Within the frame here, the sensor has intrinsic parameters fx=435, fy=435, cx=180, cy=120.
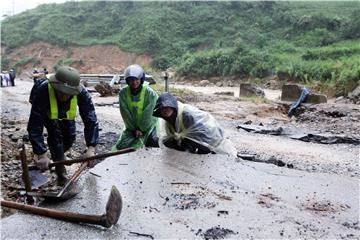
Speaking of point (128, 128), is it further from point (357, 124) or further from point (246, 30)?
point (246, 30)

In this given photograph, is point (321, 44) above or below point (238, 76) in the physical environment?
above

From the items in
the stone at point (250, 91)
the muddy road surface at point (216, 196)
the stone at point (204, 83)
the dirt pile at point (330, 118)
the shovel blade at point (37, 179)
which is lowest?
the stone at point (204, 83)

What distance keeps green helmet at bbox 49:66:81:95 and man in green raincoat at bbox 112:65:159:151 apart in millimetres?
1314

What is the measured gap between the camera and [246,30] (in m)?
39.8

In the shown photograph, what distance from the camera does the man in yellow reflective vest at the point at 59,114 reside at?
3.92m

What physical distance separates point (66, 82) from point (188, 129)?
185 cm

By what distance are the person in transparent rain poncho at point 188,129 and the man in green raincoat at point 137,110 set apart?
0.76ft

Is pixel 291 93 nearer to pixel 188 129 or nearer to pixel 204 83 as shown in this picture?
pixel 188 129

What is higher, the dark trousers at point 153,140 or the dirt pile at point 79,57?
the dark trousers at point 153,140

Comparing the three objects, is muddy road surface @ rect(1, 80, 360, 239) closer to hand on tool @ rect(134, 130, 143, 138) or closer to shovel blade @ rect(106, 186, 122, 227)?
shovel blade @ rect(106, 186, 122, 227)

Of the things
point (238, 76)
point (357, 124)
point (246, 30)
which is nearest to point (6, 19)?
point (246, 30)

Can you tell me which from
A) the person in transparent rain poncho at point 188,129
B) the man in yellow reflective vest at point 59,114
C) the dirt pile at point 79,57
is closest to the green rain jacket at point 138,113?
the person in transparent rain poncho at point 188,129

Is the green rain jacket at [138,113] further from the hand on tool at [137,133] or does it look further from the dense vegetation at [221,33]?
the dense vegetation at [221,33]

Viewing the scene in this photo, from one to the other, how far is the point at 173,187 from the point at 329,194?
154 cm
